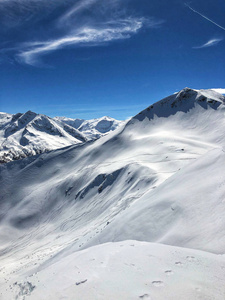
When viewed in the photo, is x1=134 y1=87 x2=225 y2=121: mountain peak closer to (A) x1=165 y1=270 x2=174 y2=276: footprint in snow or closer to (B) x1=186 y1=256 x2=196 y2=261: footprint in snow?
(B) x1=186 y1=256 x2=196 y2=261: footprint in snow

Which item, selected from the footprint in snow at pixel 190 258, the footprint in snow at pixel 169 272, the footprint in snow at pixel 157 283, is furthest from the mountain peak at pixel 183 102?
the footprint in snow at pixel 157 283

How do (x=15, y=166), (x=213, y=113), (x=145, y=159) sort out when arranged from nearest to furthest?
(x=145, y=159), (x=213, y=113), (x=15, y=166)

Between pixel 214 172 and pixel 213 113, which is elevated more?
pixel 213 113

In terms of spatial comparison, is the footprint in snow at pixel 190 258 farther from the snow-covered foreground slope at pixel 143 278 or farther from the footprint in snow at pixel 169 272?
the footprint in snow at pixel 169 272

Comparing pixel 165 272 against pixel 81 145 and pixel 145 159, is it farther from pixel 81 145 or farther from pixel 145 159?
pixel 81 145

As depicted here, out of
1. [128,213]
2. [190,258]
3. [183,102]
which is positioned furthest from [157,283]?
[183,102]

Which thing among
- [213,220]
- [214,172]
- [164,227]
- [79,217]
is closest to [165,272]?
[213,220]

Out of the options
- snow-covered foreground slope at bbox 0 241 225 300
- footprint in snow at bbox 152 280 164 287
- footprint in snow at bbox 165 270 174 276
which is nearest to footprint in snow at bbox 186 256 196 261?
snow-covered foreground slope at bbox 0 241 225 300
